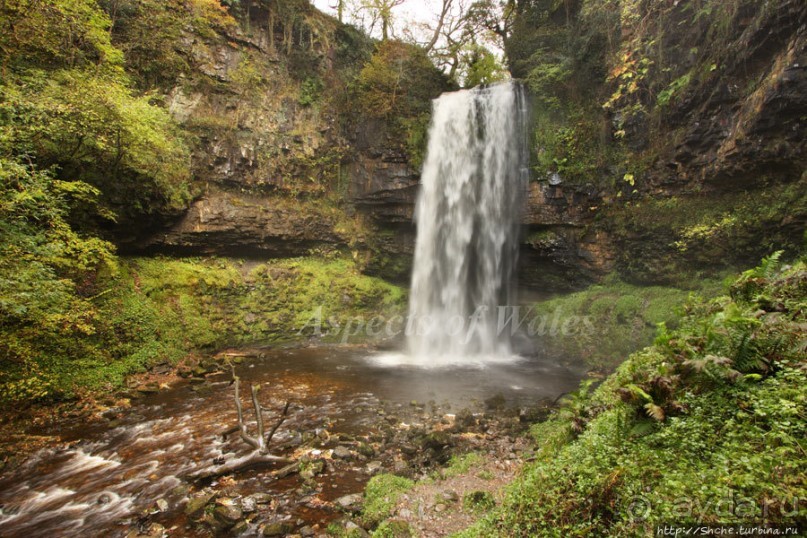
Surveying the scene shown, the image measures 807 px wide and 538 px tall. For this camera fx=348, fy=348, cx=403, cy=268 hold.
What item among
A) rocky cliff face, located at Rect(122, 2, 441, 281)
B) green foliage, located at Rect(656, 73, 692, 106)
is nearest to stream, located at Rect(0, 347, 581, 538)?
rocky cliff face, located at Rect(122, 2, 441, 281)

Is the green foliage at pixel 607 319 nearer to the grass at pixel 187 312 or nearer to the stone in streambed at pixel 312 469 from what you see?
the grass at pixel 187 312

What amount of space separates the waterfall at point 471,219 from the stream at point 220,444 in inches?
142

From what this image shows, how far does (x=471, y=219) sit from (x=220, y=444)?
432 inches

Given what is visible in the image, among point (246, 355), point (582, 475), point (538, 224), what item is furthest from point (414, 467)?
point (538, 224)

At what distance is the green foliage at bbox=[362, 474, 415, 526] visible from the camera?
4.02 meters

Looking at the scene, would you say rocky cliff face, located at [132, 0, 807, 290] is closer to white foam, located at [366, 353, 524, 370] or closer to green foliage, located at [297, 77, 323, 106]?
green foliage, located at [297, 77, 323, 106]

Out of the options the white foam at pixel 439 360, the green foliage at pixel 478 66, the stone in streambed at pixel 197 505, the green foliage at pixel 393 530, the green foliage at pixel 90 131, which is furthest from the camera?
the green foliage at pixel 478 66

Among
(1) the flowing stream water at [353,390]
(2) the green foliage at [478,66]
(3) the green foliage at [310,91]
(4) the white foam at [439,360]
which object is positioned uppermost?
(2) the green foliage at [478,66]

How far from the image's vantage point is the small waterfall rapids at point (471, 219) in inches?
528

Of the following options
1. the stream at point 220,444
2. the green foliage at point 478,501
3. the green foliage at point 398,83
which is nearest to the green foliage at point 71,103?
the stream at point 220,444

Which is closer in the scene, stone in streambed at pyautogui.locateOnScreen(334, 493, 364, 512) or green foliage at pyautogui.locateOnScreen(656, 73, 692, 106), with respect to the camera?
stone in streambed at pyautogui.locateOnScreen(334, 493, 364, 512)

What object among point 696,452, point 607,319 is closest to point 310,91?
point 607,319

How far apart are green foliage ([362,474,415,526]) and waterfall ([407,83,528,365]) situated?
8.25 m

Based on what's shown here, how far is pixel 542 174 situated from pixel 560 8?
7.74 m
